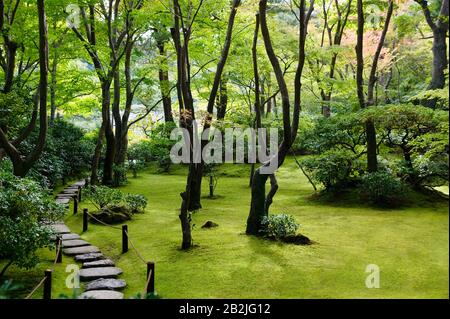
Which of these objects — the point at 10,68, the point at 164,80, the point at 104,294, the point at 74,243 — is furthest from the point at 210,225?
the point at 164,80

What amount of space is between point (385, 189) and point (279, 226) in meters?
4.79

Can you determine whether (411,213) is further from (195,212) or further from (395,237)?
(195,212)

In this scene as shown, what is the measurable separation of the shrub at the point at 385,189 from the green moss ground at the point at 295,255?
1.52ft

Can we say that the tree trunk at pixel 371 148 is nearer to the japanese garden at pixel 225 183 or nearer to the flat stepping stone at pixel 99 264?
the japanese garden at pixel 225 183

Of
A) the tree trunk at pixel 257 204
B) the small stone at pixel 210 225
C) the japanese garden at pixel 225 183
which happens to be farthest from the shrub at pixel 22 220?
the tree trunk at pixel 257 204

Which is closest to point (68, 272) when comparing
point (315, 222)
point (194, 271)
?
point (194, 271)

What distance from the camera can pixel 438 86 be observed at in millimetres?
13820

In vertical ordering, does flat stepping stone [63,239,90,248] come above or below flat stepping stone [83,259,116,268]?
above

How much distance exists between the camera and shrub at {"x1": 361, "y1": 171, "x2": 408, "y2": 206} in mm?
12555

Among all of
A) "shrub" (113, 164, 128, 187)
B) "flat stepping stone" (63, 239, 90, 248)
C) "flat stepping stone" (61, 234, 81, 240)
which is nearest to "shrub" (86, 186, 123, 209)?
"flat stepping stone" (61, 234, 81, 240)

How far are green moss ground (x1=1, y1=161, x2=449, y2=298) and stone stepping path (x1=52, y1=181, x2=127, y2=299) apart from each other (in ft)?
0.76

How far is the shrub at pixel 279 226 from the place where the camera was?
9297 mm

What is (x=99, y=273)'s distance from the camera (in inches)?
286

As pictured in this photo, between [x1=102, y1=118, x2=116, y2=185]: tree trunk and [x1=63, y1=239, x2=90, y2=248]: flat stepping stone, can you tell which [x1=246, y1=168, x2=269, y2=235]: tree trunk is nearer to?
[x1=63, y1=239, x2=90, y2=248]: flat stepping stone
